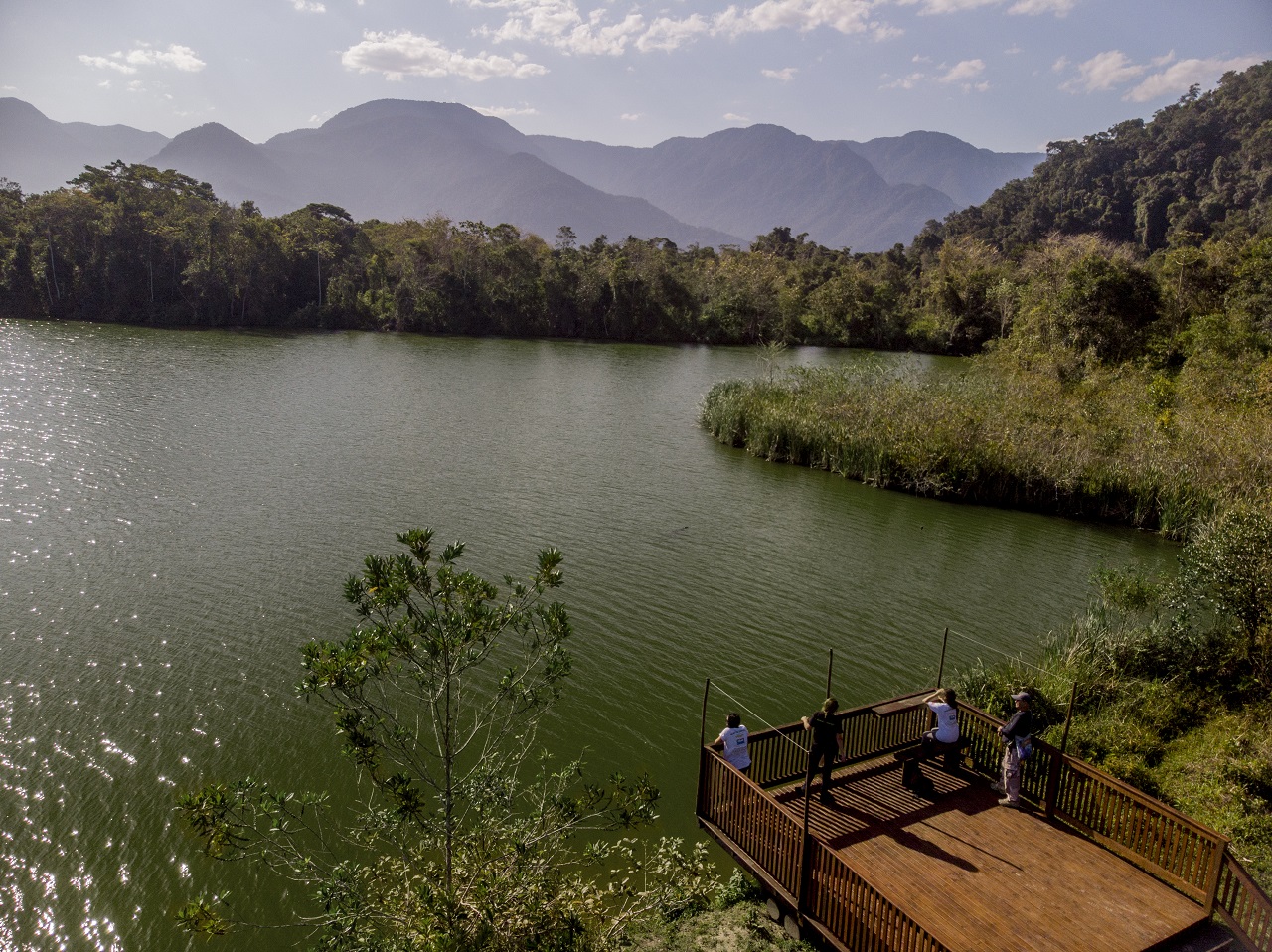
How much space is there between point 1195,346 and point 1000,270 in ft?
115

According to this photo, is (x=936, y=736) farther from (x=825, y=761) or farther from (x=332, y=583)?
(x=332, y=583)

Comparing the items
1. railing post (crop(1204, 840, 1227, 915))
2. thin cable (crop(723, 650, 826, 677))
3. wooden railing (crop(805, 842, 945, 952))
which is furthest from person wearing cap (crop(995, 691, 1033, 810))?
thin cable (crop(723, 650, 826, 677))

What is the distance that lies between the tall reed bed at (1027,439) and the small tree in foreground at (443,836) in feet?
62.9

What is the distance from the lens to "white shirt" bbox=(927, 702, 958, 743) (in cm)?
947

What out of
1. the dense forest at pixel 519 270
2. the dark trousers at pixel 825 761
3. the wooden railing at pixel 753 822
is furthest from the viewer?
the dense forest at pixel 519 270

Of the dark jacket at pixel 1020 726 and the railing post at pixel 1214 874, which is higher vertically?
the dark jacket at pixel 1020 726

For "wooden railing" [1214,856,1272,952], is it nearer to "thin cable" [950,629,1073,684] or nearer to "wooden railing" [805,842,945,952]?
"wooden railing" [805,842,945,952]

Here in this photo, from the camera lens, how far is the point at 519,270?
7250cm

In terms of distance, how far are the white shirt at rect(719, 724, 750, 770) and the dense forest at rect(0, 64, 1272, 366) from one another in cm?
5080

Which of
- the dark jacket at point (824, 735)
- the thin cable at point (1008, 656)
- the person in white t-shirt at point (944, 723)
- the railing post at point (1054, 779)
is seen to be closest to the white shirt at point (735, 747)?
the dark jacket at point (824, 735)

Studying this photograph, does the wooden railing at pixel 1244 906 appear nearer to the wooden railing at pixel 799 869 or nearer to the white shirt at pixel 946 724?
the white shirt at pixel 946 724

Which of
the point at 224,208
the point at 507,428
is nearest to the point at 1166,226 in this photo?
the point at 507,428

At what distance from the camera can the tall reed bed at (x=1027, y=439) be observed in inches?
894

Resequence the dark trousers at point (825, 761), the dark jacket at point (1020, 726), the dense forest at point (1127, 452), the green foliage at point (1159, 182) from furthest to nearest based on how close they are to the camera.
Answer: the green foliage at point (1159, 182) → the dense forest at point (1127, 452) → the dark jacket at point (1020, 726) → the dark trousers at point (825, 761)
